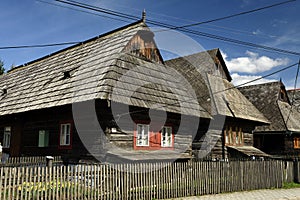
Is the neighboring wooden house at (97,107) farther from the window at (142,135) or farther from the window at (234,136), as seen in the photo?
the window at (234,136)

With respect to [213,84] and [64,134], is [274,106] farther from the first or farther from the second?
[64,134]

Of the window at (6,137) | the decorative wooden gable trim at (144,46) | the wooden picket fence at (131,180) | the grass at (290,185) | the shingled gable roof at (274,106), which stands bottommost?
the grass at (290,185)

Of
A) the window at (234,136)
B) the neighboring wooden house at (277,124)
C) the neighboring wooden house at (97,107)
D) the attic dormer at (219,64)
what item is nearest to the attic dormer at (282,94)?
the neighboring wooden house at (277,124)

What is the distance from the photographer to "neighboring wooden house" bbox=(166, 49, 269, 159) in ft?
62.5

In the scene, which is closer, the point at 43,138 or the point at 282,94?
the point at 43,138

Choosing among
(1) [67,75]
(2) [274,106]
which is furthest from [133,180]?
(2) [274,106]

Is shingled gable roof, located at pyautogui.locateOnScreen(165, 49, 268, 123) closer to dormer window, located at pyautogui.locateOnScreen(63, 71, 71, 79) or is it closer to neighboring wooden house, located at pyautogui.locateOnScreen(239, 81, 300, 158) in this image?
neighboring wooden house, located at pyautogui.locateOnScreen(239, 81, 300, 158)

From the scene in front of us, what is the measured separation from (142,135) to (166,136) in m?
1.52

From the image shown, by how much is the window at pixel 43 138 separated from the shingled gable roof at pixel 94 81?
4.15 ft

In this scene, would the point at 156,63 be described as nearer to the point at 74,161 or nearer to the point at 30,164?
the point at 74,161

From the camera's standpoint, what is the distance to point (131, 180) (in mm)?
9180

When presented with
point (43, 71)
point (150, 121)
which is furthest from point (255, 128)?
point (43, 71)

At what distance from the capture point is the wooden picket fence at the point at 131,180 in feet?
25.0

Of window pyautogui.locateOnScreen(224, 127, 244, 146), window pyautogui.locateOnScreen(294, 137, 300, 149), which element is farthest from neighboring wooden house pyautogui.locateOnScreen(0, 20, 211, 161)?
window pyautogui.locateOnScreen(294, 137, 300, 149)
